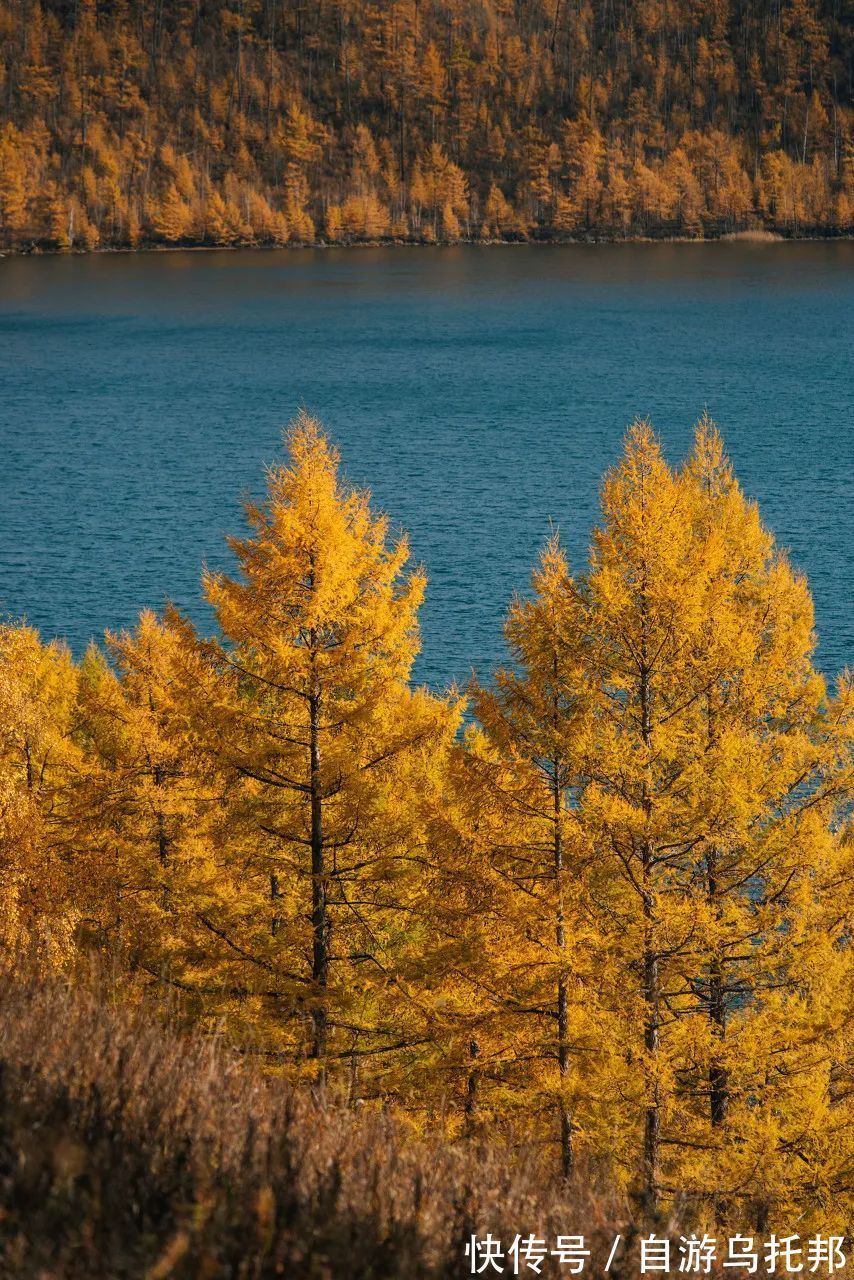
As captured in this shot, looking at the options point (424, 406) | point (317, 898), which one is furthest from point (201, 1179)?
point (424, 406)

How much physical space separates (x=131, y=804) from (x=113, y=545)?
41639mm

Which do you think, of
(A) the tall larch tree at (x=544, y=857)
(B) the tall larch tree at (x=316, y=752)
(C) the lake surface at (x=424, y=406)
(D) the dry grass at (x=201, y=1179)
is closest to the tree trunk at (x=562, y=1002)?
(A) the tall larch tree at (x=544, y=857)

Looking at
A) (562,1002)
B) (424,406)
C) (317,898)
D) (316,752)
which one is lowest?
(562,1002)

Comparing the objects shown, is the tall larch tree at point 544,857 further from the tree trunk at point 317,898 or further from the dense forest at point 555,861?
the tree trunk at point 317,898

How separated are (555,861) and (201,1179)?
34.1 ft

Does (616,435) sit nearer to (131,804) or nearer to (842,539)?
(842,539)

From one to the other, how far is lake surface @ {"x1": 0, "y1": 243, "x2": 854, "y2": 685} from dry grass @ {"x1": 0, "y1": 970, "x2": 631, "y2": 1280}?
118 feet

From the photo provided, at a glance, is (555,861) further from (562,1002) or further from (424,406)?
(424,406)

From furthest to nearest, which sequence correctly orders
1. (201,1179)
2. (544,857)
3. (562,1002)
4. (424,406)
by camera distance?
(424,406)
(544,857)
(562,1002)
(201,1179)

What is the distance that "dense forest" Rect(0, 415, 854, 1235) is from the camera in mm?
15633

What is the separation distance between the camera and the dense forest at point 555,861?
51.3 ft

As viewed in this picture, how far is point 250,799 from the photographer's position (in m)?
17.4

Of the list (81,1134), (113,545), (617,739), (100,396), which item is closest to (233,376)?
(100,396)

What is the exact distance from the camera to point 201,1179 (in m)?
6.67
